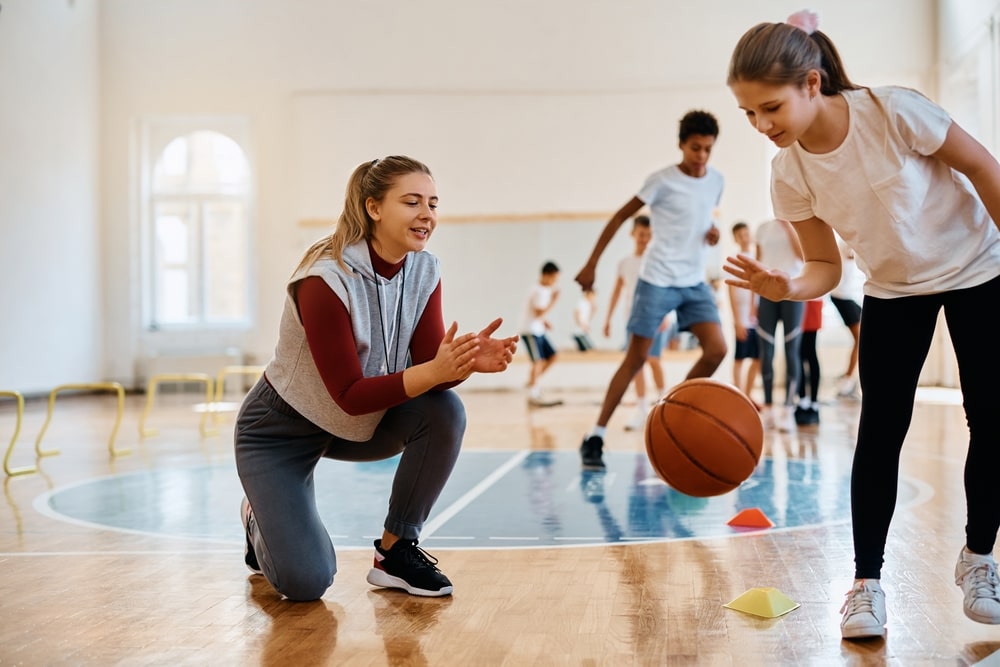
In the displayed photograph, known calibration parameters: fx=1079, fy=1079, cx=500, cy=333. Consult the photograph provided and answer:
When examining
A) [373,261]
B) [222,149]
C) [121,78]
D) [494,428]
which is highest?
[121,78]

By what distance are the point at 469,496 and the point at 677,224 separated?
1.97m

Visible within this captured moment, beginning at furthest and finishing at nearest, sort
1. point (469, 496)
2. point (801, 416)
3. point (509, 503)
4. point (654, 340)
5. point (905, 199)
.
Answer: point (801, 416)
point (654, 340)
point (469, 496)
point (509, 503)
point (905, 199)

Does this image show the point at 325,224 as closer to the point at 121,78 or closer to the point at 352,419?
the point at 121,78

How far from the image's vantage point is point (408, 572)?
2.82 meters

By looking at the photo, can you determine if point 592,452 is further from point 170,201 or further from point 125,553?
point 170,201

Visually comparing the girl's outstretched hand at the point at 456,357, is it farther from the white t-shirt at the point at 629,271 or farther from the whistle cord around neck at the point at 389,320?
the white t-shirt at the point at 629,271

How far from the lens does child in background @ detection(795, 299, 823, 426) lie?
7.39 m

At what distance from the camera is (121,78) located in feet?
43.6

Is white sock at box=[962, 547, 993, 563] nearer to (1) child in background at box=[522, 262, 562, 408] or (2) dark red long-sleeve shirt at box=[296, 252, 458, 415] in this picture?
(2) dark red long-sleeve shirt at box=[296, 252, 458, 415]

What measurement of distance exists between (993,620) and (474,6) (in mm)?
11502

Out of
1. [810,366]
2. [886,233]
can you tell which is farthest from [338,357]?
[810,366]

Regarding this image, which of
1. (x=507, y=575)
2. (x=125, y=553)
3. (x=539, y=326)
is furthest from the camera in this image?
(x=539, y=326)

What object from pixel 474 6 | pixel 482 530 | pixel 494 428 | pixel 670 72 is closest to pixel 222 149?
pixel 474 6

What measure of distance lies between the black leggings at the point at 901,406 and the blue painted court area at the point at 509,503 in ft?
3.70
